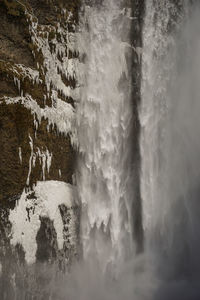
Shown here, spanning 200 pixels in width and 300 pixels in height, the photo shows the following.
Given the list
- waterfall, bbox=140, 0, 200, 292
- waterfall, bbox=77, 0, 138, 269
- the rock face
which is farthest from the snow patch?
waterfall, bbox=140, 0, 200, 292

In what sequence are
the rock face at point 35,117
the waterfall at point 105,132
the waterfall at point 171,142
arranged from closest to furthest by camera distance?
the rock face at point 35,117, the waterfall at point 105,132, the waterfall at point 171,142

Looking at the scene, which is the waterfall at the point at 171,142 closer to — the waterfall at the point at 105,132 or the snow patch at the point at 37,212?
the waterfall at the point at 105,132

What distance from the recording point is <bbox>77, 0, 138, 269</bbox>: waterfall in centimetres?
342

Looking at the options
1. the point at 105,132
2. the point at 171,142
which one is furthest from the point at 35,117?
the point at 171,142

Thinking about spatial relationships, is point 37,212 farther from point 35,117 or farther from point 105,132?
point 105,132

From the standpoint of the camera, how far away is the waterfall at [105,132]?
135 inches

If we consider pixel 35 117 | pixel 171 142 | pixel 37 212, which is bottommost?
pixel 37 212

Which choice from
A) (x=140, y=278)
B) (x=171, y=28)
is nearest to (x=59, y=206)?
(x=140, y=278)

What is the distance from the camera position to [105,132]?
3.53m

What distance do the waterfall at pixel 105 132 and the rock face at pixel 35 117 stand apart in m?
0.13

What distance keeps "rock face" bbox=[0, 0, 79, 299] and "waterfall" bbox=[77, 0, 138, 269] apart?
125 mm

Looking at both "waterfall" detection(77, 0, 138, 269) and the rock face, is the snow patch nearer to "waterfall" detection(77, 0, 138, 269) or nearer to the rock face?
the rock face

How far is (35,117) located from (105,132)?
2.40 feet

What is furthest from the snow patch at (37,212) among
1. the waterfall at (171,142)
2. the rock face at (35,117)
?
the waterfall at (171,142)
